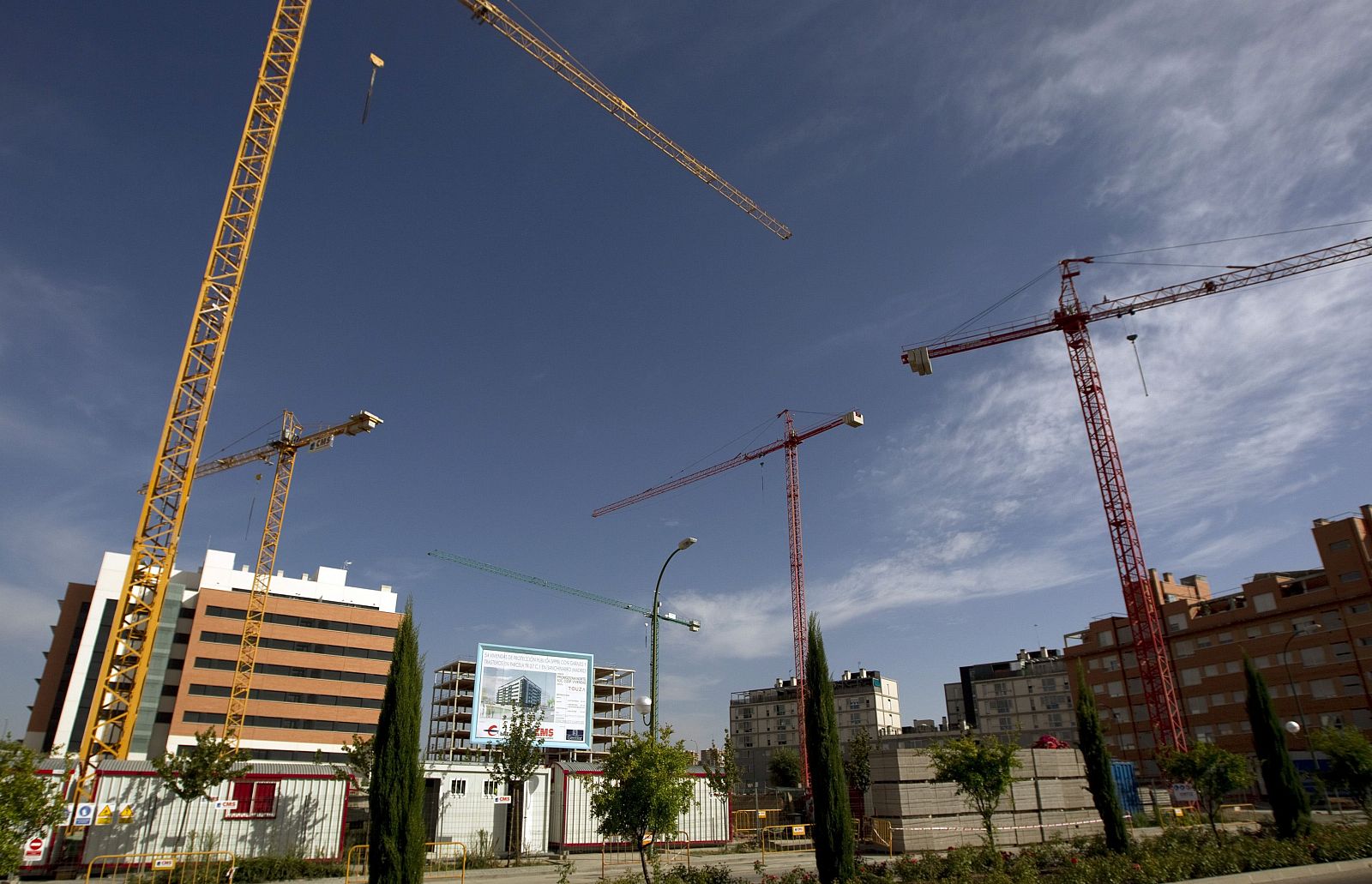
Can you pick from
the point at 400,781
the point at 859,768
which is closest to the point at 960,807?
the point at 400,781

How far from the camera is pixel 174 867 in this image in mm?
22688

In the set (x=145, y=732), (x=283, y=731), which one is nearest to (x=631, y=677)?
(x=283, y=731)

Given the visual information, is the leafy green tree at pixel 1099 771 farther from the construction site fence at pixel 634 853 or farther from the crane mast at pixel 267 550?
the crane mast at pixel 267 550

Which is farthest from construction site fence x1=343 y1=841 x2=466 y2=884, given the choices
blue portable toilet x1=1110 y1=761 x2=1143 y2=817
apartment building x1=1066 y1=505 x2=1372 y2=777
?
apartment building x1=1066 y1=505 x2=1372 y2=777

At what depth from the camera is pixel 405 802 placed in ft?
46.6

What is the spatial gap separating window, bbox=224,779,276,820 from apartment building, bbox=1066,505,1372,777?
6474 cm

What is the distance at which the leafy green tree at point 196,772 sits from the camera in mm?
24922

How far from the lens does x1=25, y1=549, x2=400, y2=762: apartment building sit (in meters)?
67.2

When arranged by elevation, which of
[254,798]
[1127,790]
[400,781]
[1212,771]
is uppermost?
[400,781]

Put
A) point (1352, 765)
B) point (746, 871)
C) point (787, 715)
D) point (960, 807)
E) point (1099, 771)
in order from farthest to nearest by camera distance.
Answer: point (787, 715)
point (960, 807)
point (1352, 765)
point (746, 871)
point (1099, 771)

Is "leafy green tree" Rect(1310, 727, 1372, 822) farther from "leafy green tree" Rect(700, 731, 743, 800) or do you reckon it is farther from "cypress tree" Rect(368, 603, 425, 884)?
"cypress tree" Rect(368, 603, 425, 884)

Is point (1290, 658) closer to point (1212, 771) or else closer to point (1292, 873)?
point (1212, 771)

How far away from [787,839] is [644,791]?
972 inches

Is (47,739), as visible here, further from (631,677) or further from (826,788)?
(826,788)
